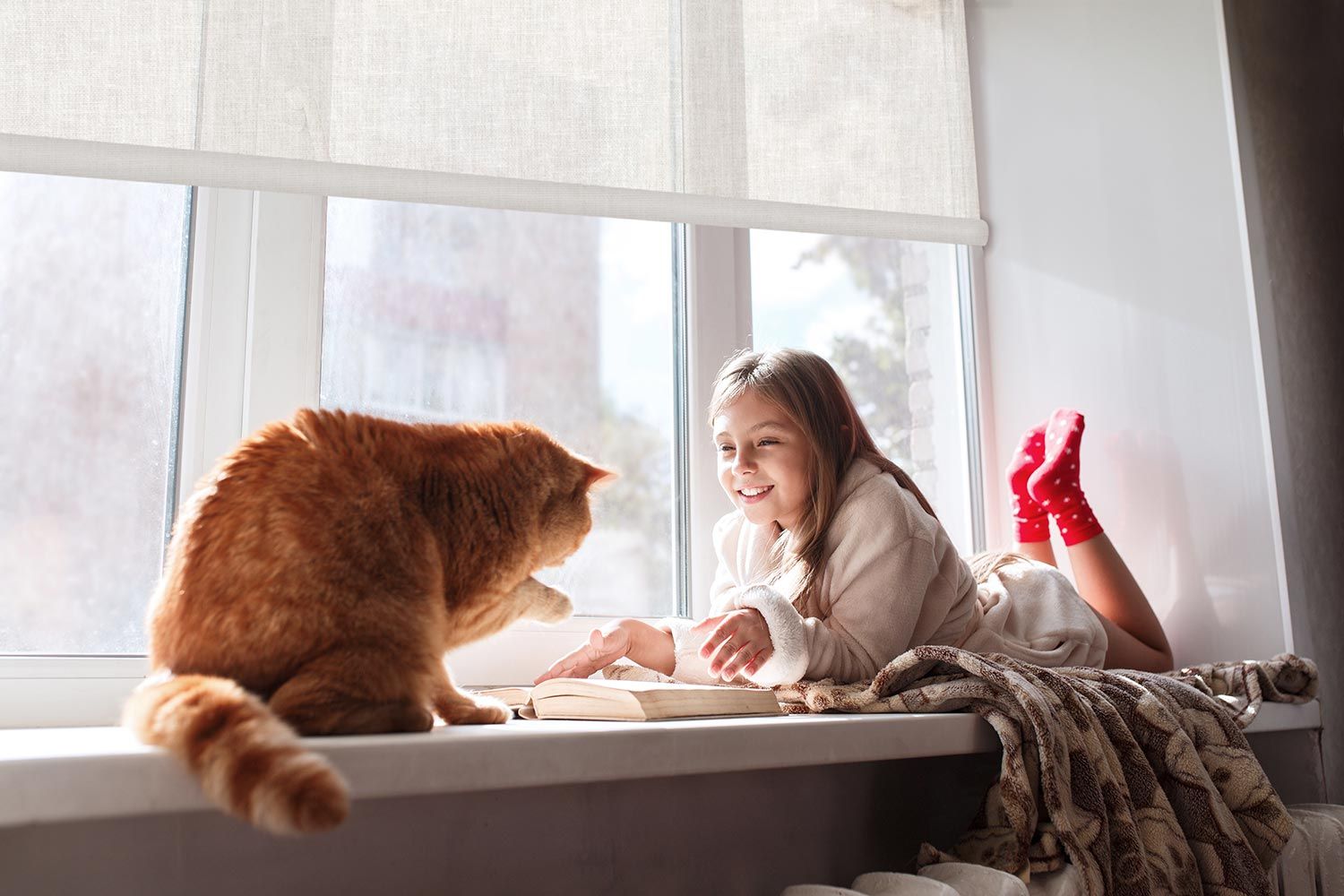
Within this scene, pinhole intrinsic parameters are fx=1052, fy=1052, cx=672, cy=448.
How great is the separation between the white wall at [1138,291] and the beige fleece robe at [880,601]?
226 millimetres

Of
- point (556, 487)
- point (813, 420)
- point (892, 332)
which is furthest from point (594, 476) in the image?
point (892, 332)

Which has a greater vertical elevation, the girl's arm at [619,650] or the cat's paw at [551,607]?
the cat's paw at [551,607]

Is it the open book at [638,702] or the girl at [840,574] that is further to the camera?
the girl at [840,574]

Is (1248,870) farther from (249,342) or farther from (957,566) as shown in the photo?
(249,342)

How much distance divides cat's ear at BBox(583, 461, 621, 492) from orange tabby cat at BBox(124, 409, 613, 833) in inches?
1.8

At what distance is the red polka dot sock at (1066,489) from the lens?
1.48m

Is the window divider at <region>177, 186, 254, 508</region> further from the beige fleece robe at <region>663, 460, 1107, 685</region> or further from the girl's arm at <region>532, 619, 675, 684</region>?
the beige fleece robe at <region>663, 460, 1107, 685</region>

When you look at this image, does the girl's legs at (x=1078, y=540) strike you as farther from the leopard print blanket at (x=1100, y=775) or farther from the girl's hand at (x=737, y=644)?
the girl's hand at (x=737, y=644)

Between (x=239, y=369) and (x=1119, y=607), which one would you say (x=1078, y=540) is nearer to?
(x=1119, y=607)

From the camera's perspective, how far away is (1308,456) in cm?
142

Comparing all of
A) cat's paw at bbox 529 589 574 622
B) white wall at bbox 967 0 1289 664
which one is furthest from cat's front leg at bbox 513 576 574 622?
white wall at bbox 967 0 1289 664

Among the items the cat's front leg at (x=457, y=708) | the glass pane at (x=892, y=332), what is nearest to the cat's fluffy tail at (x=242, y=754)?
the cat's front leg at (x=457, y=708)

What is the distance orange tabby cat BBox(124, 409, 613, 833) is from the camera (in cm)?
62

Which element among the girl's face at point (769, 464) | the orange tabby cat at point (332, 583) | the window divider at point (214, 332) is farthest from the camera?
the girl's face at point (769, 464)
